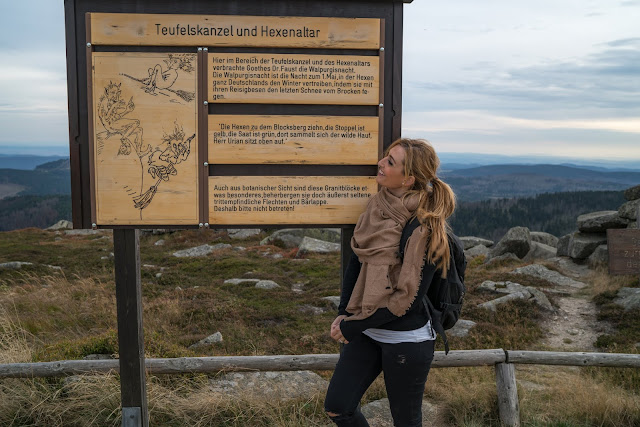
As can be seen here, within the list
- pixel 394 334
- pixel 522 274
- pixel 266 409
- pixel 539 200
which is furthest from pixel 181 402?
pixel 539 200

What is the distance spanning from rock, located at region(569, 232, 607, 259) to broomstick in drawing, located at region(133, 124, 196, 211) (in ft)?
57.5

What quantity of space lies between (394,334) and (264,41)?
7.80 feet

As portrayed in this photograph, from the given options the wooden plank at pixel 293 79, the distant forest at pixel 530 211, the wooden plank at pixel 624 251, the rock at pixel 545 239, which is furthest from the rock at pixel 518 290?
the distant forest at pixel 530 211

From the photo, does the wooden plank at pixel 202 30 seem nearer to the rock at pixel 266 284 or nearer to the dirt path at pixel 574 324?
the dirt path at pixel 574 324

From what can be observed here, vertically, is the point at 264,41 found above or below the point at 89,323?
above

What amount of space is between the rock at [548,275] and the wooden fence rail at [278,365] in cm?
1062

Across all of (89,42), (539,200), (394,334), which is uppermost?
(89,42)

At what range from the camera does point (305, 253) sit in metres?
20.7

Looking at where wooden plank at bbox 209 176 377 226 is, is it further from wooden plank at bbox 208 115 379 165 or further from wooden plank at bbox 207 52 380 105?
wooden plank at bbox 207 52 380 105

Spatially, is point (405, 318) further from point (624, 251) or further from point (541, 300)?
point (541, 300)

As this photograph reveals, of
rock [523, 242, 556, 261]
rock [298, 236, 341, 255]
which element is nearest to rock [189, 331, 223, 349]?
rock [298, 236, 341, 255]

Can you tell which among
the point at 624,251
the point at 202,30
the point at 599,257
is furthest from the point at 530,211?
the point at 202,30

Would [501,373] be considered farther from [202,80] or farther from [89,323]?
[89,323]

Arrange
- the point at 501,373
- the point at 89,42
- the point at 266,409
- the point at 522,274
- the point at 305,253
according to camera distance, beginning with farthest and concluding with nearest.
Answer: the point at 305,253 < the point at 522,274 < the point at 501,373 < the point at 266,409 < the point at 89,42
